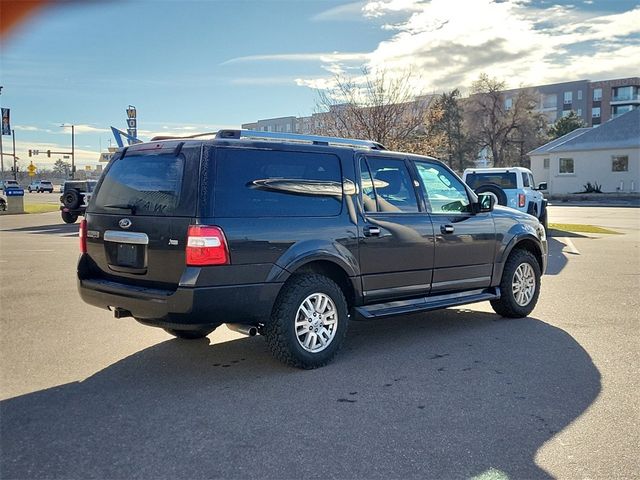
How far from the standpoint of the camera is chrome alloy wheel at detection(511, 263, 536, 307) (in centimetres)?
716

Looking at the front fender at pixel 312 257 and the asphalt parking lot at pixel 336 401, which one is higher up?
the front fender at pixel 312 257

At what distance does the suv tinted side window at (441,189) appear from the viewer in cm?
638

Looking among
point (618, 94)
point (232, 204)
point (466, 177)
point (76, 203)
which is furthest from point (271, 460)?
point (618, 94)

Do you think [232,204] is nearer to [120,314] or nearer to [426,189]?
[120,314]

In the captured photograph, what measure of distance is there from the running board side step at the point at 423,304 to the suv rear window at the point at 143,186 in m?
2.04

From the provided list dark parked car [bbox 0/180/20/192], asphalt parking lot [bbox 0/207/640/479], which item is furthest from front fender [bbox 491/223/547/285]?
Result: dark parked car [bbox 0/180/20/192]

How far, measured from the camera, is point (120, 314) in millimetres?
4988

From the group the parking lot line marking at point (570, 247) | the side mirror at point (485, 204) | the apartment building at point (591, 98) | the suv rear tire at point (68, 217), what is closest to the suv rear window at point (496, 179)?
the parking lot line marking at point (570, 247)

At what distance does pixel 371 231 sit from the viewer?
5.59 m

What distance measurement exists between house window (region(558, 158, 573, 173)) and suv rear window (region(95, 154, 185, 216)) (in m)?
47.9

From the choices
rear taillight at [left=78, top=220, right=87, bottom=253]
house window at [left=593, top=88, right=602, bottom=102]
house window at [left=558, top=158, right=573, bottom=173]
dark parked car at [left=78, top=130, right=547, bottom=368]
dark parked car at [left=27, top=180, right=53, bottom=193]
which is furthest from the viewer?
house window at [left=593, top=88, right=602, bottom=102]

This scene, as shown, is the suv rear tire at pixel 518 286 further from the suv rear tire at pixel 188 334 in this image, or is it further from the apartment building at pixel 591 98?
the apartment building at pixel 591 98

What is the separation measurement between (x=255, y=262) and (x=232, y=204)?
50 cm

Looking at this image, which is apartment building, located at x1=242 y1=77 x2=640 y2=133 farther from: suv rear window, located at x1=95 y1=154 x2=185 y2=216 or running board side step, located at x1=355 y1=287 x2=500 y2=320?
suv rear window, located at x1=95 y1=154 x2=185 y2=216
